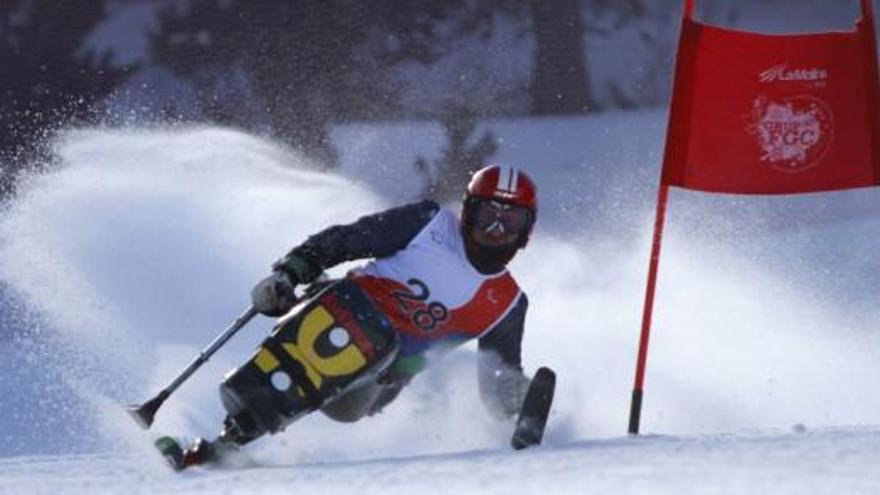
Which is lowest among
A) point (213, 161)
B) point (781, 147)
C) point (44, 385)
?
point (44, 385)

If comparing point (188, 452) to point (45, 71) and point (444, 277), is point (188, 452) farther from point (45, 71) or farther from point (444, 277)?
point (45, 71)

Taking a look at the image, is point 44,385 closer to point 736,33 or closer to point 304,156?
point 736,33

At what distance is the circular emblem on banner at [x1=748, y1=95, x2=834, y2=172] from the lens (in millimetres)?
6973

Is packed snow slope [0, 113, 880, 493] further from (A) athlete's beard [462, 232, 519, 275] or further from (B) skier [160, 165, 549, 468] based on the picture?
(A) athlete's beard [462, 232, 519, 275]

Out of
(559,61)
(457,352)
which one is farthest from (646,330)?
(559,61)

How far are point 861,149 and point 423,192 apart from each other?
26.5 ft

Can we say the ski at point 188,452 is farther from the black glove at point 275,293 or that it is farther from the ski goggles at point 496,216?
the ski goggles at point 496,216

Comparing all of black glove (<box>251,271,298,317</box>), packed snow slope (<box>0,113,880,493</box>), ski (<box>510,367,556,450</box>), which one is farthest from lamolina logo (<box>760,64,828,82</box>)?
black glove (<box>251,271,298,317</box>)

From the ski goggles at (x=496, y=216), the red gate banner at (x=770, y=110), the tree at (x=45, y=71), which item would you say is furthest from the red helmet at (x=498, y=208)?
the tree at (x=45, y=71)

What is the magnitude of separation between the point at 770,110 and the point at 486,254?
4.18ft

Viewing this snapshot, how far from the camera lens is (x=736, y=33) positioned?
22.9ft

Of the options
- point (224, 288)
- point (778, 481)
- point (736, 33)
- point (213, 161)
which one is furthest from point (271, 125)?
point (778, 481)

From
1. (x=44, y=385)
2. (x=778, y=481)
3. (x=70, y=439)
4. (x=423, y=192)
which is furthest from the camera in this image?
(x=423, y=192)

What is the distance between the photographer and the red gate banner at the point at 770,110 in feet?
22.9
